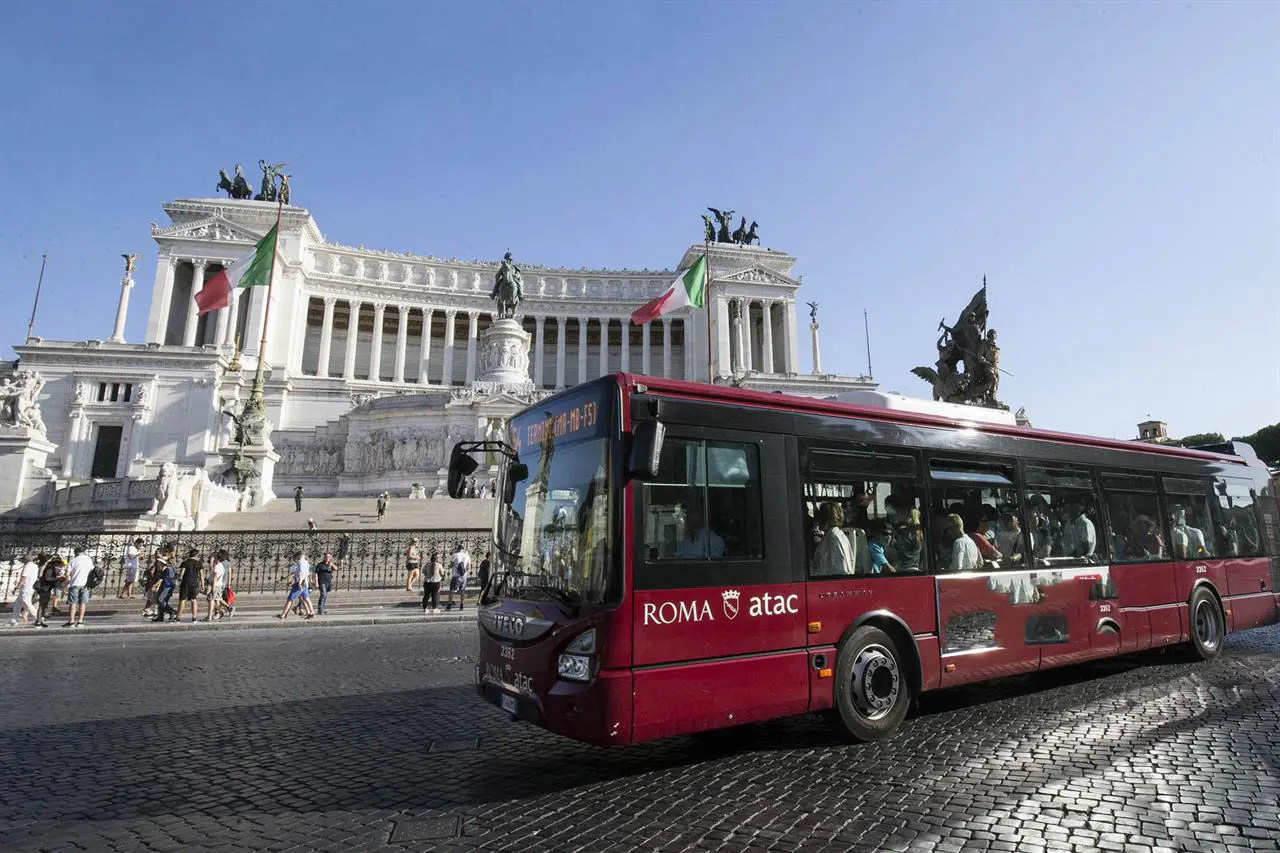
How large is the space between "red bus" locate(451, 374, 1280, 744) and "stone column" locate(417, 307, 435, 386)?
67.7 m

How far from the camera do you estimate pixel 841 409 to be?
6.08 metres

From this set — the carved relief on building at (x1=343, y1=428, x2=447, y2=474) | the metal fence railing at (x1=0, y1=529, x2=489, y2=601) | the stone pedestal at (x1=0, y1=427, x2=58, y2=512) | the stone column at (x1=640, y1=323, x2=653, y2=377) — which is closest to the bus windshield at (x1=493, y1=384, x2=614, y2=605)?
the metal fence railing at (x1=0, y1=529, x2=489, y2=601)

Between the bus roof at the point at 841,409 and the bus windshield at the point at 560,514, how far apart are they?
0.48 meters

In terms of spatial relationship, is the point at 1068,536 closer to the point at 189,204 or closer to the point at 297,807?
the point at 297,807

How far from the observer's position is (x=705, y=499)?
5039 mm

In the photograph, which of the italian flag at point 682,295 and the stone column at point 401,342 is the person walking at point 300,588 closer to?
the italian flag at point 682,295

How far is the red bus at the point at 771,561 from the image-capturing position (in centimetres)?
461

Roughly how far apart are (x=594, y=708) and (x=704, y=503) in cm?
162

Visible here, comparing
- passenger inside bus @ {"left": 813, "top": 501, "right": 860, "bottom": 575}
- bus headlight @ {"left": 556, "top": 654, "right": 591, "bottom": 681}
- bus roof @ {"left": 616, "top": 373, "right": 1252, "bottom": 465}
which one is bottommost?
bus headlight @ {"left": 556, "top": 654, "right": 591, "bottom": 681}

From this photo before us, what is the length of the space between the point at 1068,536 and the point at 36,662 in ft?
47.8

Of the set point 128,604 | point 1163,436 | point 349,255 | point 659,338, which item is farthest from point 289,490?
point 1163,436

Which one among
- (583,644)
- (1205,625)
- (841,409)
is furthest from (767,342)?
(583,644)

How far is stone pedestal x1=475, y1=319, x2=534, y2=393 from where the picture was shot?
4709 centimetres

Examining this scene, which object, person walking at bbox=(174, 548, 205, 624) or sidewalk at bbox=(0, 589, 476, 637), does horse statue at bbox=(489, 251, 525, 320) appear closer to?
sidewalk at bbox=(0, 589, 476, 637)
